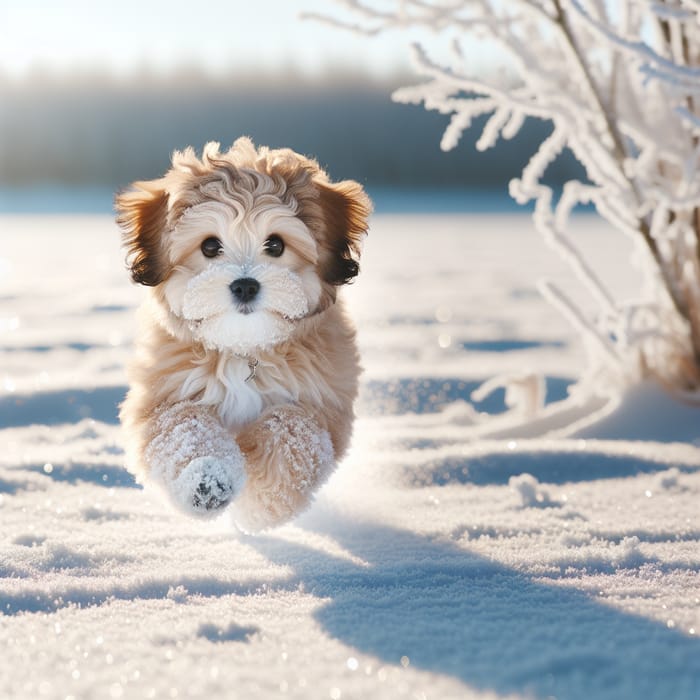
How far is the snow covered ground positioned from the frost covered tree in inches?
11.3

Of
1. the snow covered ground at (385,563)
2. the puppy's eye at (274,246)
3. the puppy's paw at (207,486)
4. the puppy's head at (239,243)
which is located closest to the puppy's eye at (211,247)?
the puppy's head at (239,243)

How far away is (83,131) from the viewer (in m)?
32.3

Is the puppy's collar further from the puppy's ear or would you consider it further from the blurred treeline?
the blurred treeline

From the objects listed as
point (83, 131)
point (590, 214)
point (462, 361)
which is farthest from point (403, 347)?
point (83, 131)

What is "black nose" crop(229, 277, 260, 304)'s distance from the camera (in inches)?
101

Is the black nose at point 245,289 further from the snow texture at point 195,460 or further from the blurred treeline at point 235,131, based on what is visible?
the blurred treeline at point 235,131

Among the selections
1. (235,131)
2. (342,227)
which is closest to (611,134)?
(342,227)

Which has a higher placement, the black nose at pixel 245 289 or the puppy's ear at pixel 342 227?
the puppy's ear at pixel 342 227

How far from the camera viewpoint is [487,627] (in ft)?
6.50

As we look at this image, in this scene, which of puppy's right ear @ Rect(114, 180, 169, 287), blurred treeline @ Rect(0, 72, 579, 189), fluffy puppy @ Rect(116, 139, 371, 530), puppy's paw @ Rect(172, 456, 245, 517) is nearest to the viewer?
puppy's paw @ Rect(172, 456, 245, 517)

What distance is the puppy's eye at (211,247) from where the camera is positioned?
8.88 ft

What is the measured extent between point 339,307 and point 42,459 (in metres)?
1.22

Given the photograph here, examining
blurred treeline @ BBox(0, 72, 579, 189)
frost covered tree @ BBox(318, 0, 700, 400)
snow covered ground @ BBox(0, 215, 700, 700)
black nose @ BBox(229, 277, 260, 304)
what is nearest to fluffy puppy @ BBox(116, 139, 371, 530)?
black nose @ BBox(229, 277, 260, 304)

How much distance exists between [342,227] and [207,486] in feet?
3.10
